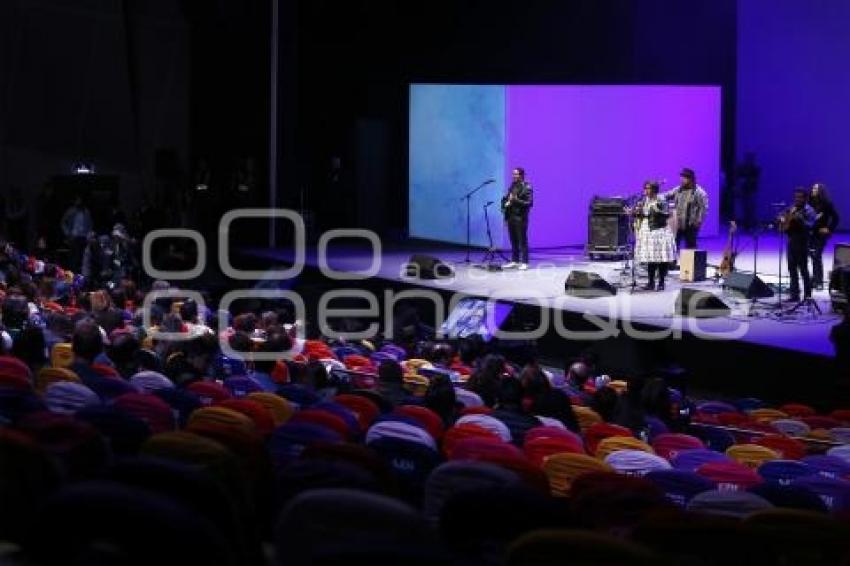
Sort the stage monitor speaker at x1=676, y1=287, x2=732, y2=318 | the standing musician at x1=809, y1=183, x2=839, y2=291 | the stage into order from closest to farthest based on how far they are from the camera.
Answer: the stage, the stage monitor speaker at x1=676, y1=287, x2=732, y2=318, the standing musician at x1=809, y1=183, x2=839, y2=291

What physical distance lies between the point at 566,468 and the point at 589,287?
924 centimetres

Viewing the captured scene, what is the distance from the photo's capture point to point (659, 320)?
1399cm

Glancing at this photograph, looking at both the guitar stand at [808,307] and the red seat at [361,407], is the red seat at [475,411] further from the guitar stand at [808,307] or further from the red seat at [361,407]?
the guitar stand at [808,307]

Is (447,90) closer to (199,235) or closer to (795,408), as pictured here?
(199,235)

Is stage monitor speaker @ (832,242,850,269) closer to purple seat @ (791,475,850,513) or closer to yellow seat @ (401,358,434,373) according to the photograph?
yellow seat @ (401,358,434,373)

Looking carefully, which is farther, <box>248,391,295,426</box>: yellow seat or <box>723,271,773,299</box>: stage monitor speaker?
<box>723,271,773,299</box>: stage monitor speaker

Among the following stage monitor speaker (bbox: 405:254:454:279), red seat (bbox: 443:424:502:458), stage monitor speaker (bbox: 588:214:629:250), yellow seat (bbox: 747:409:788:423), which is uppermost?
stage monitor speaker (bbox: 588:214:629:250)

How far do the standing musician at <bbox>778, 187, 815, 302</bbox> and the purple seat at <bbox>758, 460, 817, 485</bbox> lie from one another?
25.5 ft

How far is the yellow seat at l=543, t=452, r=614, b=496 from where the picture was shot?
6102 millimetres

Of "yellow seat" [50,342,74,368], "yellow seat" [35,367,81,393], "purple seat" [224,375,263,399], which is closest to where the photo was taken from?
"yellow seat" [35,367,81,393]

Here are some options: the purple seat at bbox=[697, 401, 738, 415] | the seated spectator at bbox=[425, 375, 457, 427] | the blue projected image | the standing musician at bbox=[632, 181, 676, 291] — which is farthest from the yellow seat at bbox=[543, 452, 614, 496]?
the blue projected image

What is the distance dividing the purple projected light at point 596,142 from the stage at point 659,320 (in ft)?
3.63

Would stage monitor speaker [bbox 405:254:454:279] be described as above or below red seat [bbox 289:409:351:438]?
above

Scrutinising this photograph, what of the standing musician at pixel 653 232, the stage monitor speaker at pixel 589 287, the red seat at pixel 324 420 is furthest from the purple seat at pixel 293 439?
the standing musician at pixel 653 232
